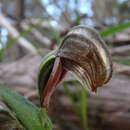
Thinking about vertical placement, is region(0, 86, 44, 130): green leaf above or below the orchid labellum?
below

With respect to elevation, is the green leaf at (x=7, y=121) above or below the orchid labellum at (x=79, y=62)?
below

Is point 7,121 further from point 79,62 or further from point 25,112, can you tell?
point 79,62

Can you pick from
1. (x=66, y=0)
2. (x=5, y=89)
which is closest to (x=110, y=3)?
(x=66, y=0)

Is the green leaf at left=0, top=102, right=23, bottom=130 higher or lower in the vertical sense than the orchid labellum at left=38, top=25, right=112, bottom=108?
lower

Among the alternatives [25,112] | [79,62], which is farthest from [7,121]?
[79,62]

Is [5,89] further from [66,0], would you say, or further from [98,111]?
[66,0]

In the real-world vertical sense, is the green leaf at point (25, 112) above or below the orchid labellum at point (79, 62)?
below
